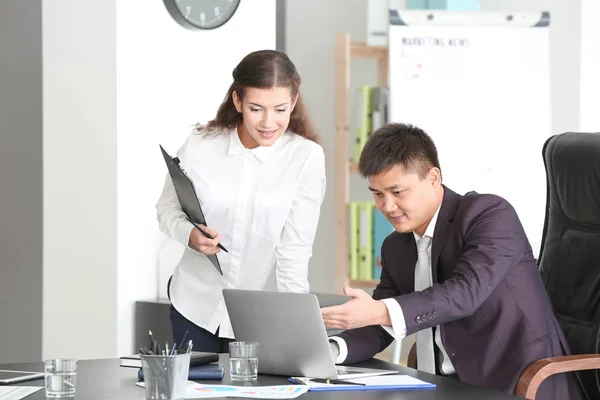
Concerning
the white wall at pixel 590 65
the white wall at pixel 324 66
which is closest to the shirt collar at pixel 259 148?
the white wall at pixel 590 65

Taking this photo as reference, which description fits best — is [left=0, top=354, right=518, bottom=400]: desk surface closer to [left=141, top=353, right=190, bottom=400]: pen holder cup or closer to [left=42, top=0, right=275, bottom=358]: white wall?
[left=141, top=353, right=190, bottom=400]: pen holder cup

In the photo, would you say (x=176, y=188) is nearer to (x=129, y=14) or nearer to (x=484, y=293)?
(x=484, y=293)

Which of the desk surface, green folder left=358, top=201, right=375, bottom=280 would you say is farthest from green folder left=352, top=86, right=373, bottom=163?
the desk surface

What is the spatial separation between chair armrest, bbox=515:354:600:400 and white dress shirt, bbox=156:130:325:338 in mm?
722

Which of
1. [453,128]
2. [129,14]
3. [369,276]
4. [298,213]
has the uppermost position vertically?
[129,14]

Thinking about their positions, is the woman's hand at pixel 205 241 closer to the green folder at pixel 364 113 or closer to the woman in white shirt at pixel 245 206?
the woman in white shirt at pixel 245 206

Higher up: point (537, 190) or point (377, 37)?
point (377, 37)

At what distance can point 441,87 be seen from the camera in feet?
14.7

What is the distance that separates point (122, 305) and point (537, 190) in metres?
2.10

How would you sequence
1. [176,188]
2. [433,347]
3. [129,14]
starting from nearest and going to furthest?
[433,347] → [176,188] → [129,14]

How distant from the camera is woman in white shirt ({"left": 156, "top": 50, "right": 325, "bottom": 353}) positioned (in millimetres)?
2477

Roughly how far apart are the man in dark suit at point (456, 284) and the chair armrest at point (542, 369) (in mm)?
52

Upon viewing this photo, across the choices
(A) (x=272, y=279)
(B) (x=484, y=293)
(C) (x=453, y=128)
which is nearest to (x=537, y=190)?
(C) (x=453, y=128)

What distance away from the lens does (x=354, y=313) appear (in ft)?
6.24
